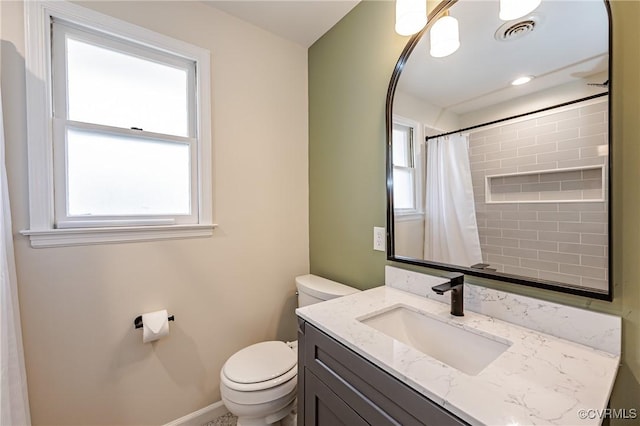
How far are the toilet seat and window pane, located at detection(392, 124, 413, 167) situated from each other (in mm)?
1162

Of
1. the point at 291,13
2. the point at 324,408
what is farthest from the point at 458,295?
the point at 291,13

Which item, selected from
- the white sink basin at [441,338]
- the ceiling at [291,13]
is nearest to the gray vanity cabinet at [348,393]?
the white sink basin at [441,338]

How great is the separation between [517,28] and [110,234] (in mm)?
1920

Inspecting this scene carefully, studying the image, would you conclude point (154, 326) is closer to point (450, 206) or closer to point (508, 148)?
point (450, 206)

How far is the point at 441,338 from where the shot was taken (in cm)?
100

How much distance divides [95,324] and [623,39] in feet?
7.42

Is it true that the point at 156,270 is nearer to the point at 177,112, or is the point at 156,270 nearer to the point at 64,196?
the point at 64,196

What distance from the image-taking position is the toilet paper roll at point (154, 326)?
1.32 meters

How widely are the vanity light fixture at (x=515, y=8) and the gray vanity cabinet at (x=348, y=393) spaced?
1.23 meters

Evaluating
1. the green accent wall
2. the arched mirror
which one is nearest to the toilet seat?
the green accent wall

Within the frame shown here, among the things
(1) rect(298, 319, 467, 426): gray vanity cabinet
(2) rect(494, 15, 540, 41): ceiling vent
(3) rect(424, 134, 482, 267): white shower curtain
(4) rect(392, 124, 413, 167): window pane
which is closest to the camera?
(1) rect(298, 319, 467, 426): gray vanity cabinet

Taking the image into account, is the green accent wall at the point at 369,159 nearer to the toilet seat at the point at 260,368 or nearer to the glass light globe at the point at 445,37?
the glass light globe at the point at 445,37

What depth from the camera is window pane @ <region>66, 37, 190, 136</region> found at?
1.29 metres

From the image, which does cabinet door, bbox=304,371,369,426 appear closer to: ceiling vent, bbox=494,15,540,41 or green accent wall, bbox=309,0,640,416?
green accent wall, bbox=309,0,640,416
